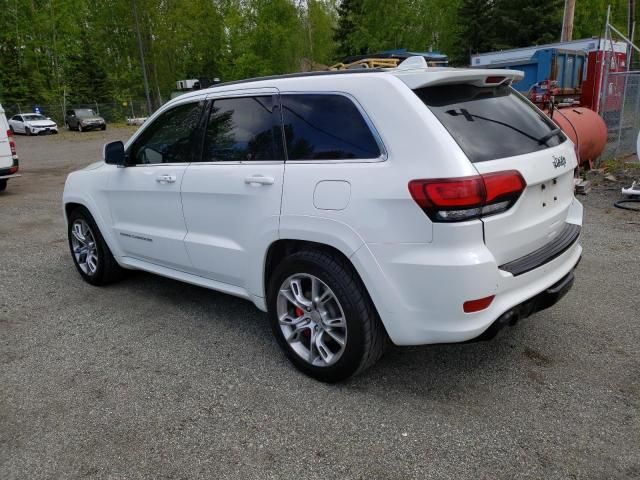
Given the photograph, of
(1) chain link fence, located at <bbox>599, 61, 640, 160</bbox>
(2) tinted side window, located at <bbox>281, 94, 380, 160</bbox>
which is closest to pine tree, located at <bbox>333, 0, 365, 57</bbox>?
(1) chain link fence, located at <bbox>599, 61, 640, 160</bbox>

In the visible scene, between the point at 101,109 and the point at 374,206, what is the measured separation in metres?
47.4

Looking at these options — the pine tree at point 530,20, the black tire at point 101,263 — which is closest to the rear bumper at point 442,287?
the black tire at point 101,263

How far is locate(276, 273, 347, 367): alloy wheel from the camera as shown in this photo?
3.09 meters

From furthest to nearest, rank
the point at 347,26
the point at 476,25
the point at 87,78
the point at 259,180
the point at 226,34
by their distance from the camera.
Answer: the point at 87,78 < the point at 226,34 < the point at 347,26 < the point at 476,25 < the point at 259,180

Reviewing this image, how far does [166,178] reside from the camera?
158 inches

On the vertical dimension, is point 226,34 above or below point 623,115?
above

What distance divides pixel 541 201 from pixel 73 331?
11.7 ft

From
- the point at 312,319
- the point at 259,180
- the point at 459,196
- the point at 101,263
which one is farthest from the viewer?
the point at 101,263

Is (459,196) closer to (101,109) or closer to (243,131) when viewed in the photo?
(243,131)

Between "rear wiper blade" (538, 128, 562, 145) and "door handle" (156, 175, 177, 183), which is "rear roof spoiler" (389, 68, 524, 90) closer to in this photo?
"rear wiper blade" (538, 128, 562, 145)

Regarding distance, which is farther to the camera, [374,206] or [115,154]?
[115,154]

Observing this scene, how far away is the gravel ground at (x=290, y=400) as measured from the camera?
2566mm

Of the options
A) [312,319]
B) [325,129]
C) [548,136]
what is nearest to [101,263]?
[312,319]

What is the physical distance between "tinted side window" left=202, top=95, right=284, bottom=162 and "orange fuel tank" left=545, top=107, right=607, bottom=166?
650 centimetres
